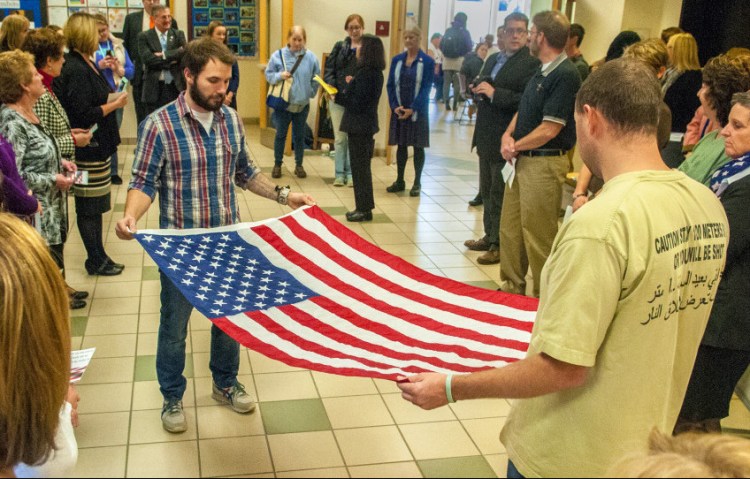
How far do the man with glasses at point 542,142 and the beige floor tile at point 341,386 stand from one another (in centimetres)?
165

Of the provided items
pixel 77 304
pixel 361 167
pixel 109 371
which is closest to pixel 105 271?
pixel 77 304

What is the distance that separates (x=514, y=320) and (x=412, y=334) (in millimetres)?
403

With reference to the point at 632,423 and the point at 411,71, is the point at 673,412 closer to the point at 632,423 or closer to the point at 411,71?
the point at 632,423

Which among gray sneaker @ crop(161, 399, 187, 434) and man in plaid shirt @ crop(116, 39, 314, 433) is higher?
man in plaid shirt @ crop(116, 39, 314, 433)

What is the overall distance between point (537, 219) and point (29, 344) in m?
3.94

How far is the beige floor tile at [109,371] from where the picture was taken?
407cm

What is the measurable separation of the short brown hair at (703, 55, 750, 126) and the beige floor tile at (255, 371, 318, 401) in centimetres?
243

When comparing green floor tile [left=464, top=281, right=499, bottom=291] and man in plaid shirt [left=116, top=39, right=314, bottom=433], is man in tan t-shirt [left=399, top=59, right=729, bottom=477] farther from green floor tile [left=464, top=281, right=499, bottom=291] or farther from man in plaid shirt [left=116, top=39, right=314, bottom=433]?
green floor tile [left=464, top=281, right=499, bottom=291]

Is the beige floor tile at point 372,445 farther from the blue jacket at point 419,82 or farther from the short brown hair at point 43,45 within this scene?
the blue jacket at point 419,82

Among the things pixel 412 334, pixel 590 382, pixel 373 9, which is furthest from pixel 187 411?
pixel 373 9

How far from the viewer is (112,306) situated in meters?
5.05

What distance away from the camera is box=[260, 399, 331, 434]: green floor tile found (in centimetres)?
368

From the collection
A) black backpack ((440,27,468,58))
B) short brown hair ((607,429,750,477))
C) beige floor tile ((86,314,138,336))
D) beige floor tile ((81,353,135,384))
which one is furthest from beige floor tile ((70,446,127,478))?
black backpack ((440,27,468,58))

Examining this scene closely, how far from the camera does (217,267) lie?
3.25 m
